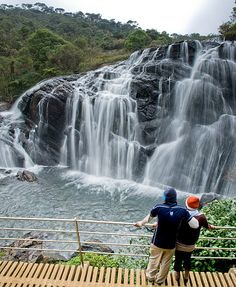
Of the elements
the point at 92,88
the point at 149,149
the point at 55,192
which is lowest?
the point at 55,192

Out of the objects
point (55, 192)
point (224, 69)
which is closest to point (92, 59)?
point (224, 69)

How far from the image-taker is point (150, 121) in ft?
75.1

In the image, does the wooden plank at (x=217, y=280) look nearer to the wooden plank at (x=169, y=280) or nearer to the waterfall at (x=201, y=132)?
the wooden plank at (x=169, y=280)

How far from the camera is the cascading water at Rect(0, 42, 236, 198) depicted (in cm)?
2086

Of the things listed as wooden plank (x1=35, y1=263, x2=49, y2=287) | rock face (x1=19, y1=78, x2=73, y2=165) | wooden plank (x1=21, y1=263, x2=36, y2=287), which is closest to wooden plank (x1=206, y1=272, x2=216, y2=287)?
wooden plank (x1=35, y1=263, x2=49, y2=287)

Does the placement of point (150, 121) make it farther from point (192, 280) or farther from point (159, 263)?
point (159, 263)

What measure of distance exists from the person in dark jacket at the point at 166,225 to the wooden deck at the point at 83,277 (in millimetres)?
589

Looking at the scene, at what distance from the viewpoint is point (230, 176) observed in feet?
63.7

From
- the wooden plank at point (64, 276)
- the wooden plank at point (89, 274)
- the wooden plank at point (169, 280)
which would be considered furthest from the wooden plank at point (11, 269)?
the wooden plank at point (169, 280)

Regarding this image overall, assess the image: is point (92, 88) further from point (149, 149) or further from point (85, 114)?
point (149, 149)

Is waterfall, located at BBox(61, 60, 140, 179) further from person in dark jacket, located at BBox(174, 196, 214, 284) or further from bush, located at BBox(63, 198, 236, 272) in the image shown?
person in dark jacket, located at BBox(174, 196, 214, 284)

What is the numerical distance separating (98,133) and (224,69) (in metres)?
9.40

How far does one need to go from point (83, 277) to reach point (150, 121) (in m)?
17.4

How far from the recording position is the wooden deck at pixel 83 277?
19.4 feet
